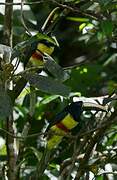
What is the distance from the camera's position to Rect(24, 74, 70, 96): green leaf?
1.10 m

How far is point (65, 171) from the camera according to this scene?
1.40m

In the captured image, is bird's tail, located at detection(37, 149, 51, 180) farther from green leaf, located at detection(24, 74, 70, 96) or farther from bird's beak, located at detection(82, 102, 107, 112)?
green leaf, located at detection(24, 74, 70, 96)

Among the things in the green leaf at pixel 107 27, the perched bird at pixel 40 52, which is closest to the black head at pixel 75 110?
the perched bird at pixel 40 52

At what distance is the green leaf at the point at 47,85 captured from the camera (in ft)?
3.62

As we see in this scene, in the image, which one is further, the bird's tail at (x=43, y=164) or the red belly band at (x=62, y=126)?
the bird's tail at (x=43, y=164)

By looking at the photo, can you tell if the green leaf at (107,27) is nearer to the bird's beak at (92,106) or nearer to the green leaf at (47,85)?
the bird's beak at (92,106)

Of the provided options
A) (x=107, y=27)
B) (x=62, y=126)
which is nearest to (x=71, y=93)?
(x=107, y=27)

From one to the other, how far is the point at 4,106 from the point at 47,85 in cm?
10

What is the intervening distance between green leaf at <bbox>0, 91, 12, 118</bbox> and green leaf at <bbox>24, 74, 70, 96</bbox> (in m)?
0.07

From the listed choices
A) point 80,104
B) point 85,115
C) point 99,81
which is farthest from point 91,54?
point 80,104

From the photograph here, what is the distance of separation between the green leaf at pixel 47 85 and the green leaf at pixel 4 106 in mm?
66

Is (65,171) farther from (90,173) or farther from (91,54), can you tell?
(91,54)

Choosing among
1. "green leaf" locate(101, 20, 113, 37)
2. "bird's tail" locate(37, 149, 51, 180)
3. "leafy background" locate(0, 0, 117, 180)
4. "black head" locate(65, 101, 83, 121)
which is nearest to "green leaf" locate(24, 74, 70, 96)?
"leafy background" locate(0, 0, 117, 180)

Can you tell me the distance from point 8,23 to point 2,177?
1.24 ft
